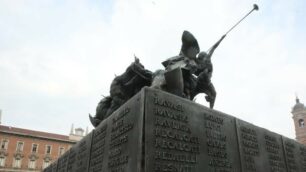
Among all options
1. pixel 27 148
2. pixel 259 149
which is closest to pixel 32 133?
pixel 27 148

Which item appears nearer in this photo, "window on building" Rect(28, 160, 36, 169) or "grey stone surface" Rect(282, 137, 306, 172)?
"grey stone surface" Rect(282, 137, 306, 172)

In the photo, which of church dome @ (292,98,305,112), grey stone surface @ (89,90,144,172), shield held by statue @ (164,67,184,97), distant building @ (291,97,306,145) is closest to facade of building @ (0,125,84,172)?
distant building @ (291,97,306,145)

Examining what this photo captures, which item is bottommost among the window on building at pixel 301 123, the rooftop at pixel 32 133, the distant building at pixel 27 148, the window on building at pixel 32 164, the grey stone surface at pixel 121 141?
the grey stone surface at pixel 121 141

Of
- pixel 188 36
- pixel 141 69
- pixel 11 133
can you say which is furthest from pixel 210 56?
pixel 11 133

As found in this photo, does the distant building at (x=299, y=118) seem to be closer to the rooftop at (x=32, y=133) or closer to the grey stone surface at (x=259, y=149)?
the rooftop at (x=32, y=133)

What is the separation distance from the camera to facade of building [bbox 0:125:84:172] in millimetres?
50281

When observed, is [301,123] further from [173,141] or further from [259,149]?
[173,141]

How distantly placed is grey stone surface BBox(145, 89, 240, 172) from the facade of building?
51032 mm

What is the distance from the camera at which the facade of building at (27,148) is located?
5028cm

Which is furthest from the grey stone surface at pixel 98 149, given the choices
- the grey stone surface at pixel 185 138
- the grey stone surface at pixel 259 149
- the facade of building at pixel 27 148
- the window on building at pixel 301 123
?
the window on building at pixel 301 123

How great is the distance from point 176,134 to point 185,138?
0.16m

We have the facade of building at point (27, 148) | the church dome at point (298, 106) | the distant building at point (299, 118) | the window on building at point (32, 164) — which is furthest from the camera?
the church dome at point (298, 106)

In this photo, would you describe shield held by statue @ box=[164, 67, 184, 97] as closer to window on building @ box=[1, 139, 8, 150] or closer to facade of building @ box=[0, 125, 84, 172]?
facade of building @ box=[0, 125, 84, 172]

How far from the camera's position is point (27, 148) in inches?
2045
